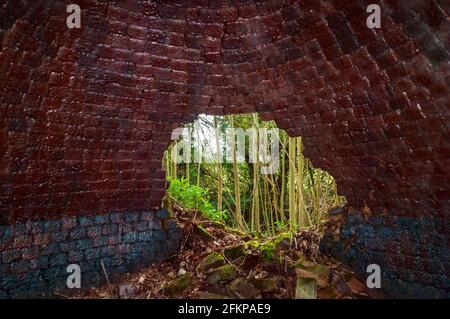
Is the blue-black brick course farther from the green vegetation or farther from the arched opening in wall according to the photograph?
the green vegetation

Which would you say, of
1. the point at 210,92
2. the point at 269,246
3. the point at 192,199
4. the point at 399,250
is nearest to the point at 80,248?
the point at 192,199

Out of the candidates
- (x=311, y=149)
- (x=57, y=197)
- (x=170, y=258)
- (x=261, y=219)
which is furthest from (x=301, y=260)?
(x=261, y=219)

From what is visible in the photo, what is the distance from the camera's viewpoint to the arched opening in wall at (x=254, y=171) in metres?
7.25

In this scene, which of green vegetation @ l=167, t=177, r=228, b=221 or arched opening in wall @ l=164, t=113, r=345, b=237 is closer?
green vegetation @ l=167, t=177, r=228, b=221

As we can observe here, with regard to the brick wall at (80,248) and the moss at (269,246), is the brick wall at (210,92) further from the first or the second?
the moss at (269,246)

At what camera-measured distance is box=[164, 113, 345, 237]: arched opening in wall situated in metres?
7.25

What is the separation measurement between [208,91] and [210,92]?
0.10ft

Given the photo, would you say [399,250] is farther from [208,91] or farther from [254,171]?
[254,171]

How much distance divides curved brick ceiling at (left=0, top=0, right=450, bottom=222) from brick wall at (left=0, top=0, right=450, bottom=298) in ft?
0.04

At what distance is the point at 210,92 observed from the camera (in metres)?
4.96

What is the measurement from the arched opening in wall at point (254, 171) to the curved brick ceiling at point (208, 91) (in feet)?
6.67

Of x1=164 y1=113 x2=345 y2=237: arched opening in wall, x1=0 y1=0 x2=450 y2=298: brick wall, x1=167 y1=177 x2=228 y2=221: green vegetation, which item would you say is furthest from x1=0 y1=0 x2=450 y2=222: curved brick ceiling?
x1=164 y1=113 x2=345 y2=237: arched opening in wall
